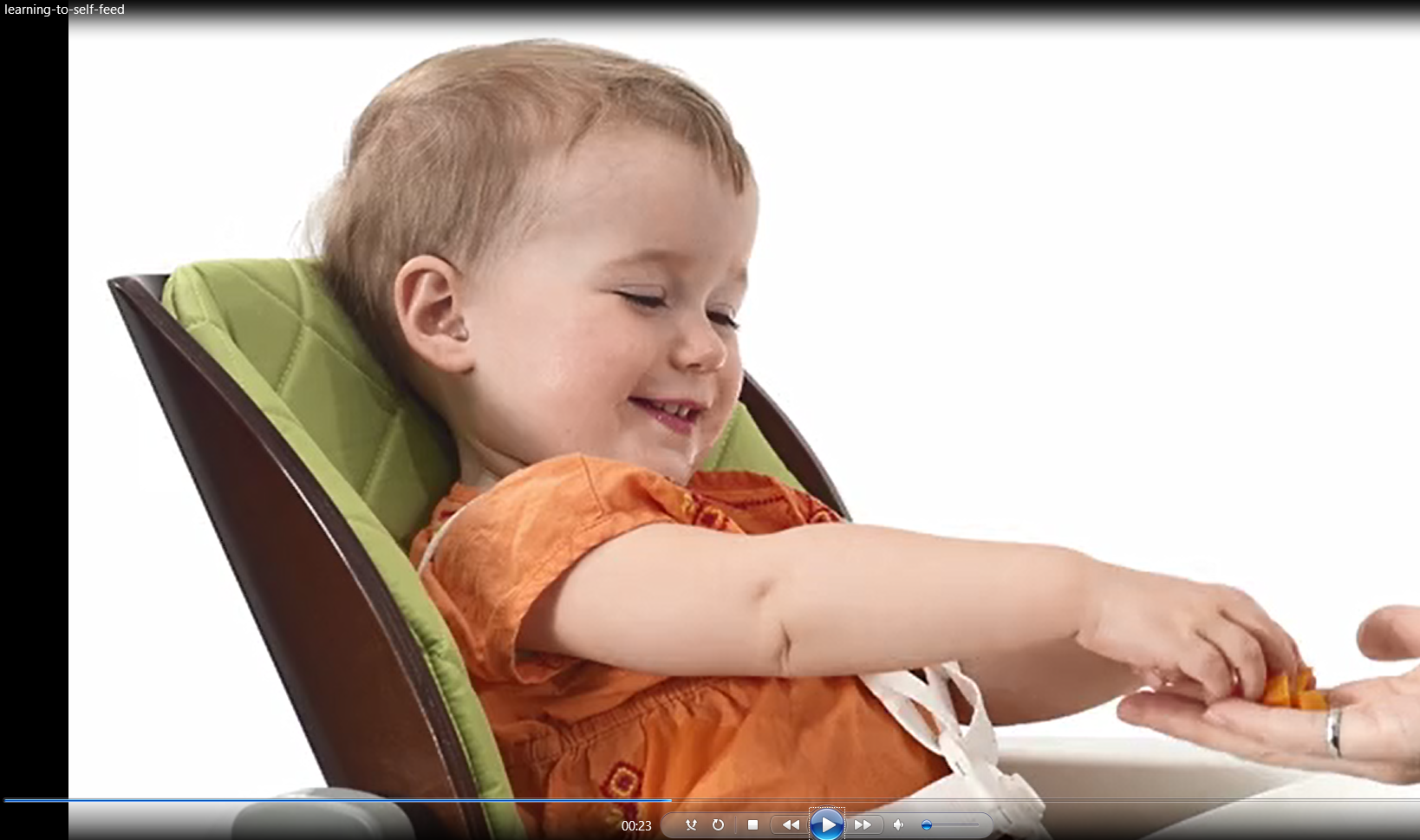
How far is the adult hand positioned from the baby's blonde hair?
0.44m

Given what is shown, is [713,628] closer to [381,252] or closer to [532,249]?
[532,249]

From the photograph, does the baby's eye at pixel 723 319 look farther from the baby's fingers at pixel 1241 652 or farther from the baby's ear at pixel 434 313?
the baby's fingers at pixel 1241 652

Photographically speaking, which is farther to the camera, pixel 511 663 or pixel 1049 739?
pixel 1049 739

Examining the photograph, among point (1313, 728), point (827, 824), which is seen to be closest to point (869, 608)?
point (827, 824)

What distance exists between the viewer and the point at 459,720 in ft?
3.42

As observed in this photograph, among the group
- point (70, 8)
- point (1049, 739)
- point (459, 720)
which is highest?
point (70, 8)

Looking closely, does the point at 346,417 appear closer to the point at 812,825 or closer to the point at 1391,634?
the point at 812,825

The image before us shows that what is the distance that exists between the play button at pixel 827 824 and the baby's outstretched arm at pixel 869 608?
79 millimetres

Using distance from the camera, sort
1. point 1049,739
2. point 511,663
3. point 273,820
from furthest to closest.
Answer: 1. point 1049,739
2. point 511,663
3. point 273,820

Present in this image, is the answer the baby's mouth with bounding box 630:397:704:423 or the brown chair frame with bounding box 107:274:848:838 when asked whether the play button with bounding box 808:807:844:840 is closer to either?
the brown chair frame with bounding box 107:274:848:838

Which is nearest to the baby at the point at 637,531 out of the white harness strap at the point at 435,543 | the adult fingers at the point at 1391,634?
the white harness strap at the point at 435,543

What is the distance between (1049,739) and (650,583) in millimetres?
411

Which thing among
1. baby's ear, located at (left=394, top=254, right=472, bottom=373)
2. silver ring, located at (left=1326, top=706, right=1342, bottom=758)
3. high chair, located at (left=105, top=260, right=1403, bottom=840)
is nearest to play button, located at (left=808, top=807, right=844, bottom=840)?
high chair, located at (left=105, top=260, right=1403, bottom=840)
